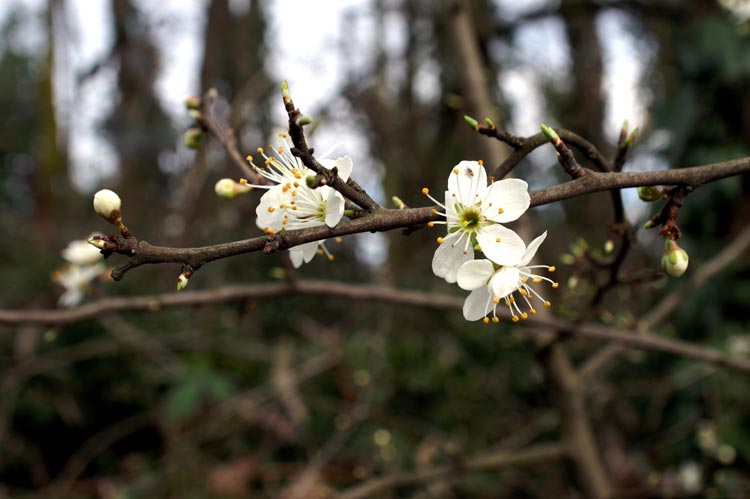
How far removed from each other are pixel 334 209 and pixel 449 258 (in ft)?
0.72

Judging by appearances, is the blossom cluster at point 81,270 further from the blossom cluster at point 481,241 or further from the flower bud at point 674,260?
the flower bud at point 674,260

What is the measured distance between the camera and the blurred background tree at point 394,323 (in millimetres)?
2857

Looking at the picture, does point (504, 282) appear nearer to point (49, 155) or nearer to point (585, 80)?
point (585, 80)

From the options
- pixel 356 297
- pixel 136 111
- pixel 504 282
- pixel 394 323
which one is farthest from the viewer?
pixel 136 111

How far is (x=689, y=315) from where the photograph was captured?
3143 mm

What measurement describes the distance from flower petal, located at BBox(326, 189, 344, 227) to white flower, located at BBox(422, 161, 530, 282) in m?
0.13

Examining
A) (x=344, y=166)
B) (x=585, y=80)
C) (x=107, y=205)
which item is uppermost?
(x=585, y=80)

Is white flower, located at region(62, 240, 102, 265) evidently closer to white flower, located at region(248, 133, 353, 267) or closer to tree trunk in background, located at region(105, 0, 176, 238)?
white flower, located at region(248, 133, 353, 267)

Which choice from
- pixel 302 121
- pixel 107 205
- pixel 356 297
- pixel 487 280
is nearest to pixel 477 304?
pixel 487 280

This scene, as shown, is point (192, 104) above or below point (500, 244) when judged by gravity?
above

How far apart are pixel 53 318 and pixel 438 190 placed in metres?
3.78

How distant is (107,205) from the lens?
0.86 metres

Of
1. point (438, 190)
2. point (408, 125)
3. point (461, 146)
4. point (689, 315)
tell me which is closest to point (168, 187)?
point (408, 125)

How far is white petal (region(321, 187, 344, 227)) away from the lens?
81 cm
